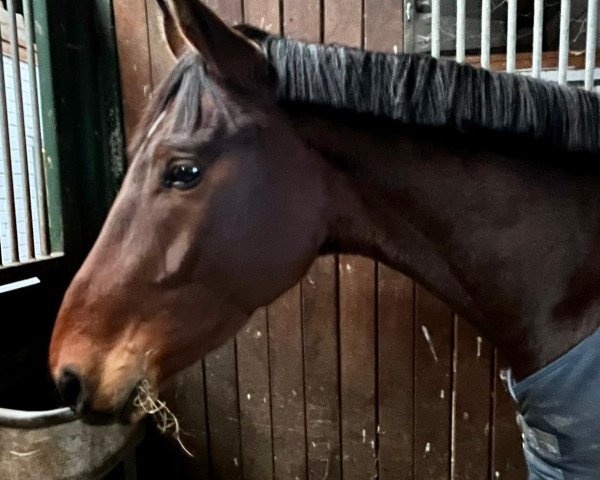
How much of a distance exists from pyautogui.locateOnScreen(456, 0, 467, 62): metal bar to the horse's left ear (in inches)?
19.3

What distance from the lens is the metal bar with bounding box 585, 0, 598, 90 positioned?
38.8 inches

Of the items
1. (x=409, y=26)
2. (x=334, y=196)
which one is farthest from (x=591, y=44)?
(x=334, y=196)

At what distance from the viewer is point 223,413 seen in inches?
55.6

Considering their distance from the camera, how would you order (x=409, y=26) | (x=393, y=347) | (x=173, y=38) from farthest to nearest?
(x=393, y=347) < (x=409, y=26) < (x=173, y=38)

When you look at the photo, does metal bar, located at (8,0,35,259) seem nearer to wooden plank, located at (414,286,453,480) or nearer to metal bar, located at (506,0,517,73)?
wooden plank, located at (414,286,453,480)

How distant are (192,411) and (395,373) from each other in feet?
1.65

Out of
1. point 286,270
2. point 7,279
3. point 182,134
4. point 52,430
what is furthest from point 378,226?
point 7,279

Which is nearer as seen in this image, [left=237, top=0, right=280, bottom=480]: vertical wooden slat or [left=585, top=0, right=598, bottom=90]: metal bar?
[left=585, top=0, right=598, bottom=90]: metal bar

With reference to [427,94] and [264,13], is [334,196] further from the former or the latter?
[264,13]

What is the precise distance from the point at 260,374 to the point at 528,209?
32.4 inches

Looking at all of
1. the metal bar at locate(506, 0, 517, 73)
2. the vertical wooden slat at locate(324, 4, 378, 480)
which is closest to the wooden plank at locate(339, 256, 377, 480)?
the vertical wooden slat at locate(324, 4, 378, 480)

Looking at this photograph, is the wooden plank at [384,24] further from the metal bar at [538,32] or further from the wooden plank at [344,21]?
the metal bar at [538,32]

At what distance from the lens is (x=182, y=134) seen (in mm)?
675

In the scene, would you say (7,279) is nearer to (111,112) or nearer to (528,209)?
(111,112)
